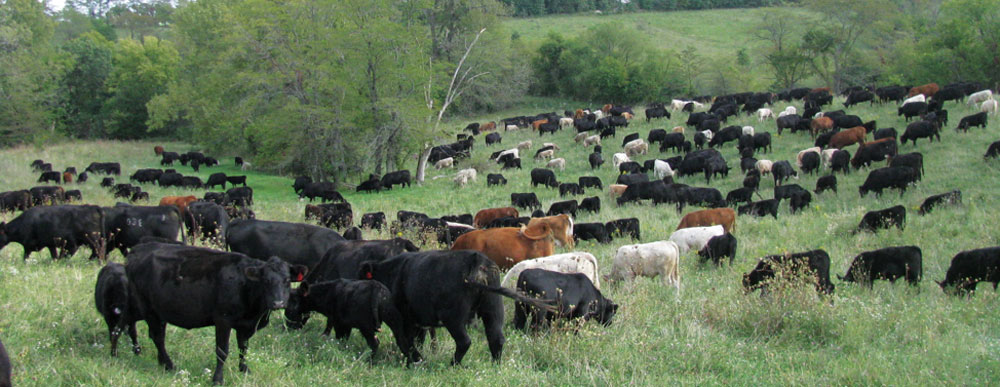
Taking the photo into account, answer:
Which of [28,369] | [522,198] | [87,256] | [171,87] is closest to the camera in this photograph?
[28,369]

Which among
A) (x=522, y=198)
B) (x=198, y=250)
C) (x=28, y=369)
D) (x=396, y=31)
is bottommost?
(x=522, y=198)

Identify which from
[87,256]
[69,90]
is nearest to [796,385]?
[87,256]

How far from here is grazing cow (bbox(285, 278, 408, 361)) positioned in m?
7.32

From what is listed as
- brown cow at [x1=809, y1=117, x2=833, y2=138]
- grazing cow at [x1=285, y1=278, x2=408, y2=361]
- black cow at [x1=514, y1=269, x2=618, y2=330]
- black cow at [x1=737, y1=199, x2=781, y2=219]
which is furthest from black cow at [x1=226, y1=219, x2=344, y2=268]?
brown cow at [x1=809, y1=117, x2=833, y2=138]

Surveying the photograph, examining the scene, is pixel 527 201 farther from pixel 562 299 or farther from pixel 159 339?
pixel 159 339

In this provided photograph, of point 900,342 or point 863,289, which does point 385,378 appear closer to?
point 900,342

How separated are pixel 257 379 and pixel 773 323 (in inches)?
227

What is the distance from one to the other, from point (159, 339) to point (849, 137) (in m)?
26.2

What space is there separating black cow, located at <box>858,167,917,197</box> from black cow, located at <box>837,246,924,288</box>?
11.0 m

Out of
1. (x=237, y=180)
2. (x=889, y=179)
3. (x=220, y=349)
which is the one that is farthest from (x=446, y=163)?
(x=220, y=349)

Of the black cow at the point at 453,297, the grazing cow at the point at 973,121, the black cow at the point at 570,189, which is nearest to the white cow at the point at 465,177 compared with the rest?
the black cow at the point at 570,189

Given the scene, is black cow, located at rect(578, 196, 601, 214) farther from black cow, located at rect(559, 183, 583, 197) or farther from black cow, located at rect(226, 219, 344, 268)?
black cow, located at rect(226, 219, 344, 268)

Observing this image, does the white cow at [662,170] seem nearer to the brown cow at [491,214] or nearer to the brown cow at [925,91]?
the brown cow at [491,214]

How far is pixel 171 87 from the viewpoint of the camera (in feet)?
158
